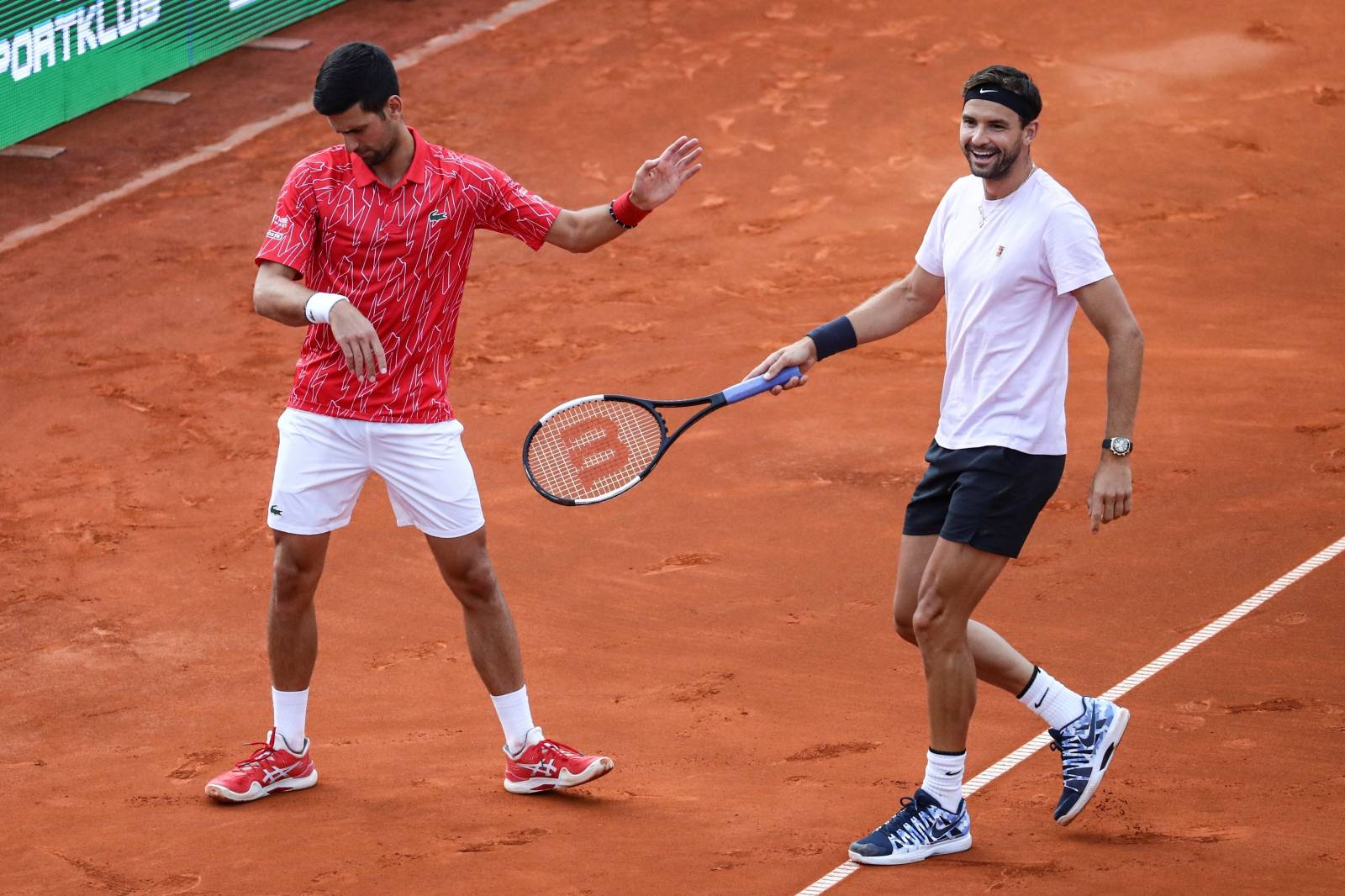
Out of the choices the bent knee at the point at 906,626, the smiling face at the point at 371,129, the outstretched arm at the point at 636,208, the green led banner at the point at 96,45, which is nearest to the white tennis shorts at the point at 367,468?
the outstretched arm at the point at 636,208

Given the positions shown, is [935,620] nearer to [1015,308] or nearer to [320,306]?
[1015,308]

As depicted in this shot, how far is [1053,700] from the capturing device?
5.31 m

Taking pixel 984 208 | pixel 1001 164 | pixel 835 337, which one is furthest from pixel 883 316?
pixel 1001 164

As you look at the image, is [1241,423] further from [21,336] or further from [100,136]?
[100,136]

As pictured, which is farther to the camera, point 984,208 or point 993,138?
point 984,208

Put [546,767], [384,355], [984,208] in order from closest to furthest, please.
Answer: [984,208]
[384,355]
[546,767]

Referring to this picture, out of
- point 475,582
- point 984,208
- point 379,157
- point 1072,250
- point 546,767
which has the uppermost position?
point 379,157

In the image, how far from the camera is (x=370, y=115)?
511 cm

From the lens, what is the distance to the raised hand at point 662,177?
5.45 meters

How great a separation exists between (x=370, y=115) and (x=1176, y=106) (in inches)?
420

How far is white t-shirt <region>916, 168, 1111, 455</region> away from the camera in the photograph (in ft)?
15.7

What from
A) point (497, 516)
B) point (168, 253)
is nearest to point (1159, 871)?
point (497, 516)

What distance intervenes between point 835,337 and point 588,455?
1.02 metres

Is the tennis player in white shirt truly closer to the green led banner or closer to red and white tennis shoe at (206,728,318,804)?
red and white tennis shoe at (206,728,318,804)
